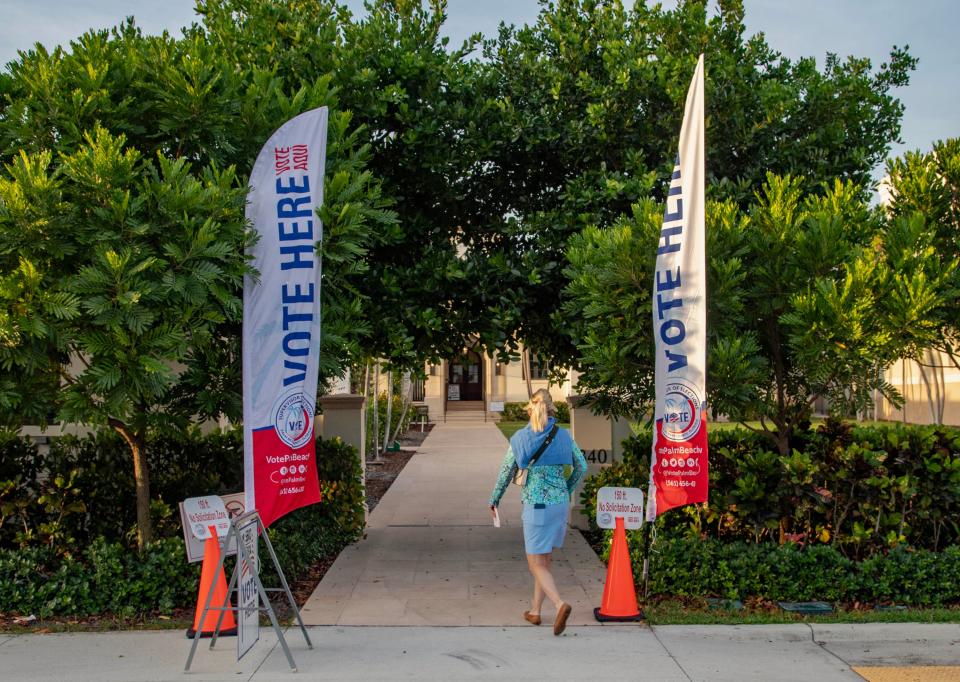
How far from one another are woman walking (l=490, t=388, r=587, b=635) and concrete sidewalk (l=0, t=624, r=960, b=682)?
1.89ft

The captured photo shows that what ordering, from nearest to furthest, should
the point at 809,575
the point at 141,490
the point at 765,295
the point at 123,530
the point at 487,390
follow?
the point at 809,575
the point at 765,295
the point at 141,490
the point at 123,530
the point at 487,390

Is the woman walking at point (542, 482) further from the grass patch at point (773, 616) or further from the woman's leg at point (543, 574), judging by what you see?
the grass patch at point (773, 616)

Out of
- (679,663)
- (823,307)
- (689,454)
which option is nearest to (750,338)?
(823,307)

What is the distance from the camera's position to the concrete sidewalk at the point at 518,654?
6004 millimetres

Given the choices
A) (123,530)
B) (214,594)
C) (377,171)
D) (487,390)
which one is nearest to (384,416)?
(487,390)

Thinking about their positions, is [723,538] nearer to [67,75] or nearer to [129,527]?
[129,527]

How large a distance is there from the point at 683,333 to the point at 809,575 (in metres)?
2.31

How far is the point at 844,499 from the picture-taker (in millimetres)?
8008

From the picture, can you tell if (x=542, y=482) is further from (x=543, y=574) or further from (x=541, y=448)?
(x=543, y=574)

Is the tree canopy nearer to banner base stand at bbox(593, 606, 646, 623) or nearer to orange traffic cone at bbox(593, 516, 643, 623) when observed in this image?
orange traffic cone at bbox(593, 516, 643, 623)

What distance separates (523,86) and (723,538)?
16.1 feet

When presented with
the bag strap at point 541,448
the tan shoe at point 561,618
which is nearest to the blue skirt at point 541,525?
the bag strap at point 541,448

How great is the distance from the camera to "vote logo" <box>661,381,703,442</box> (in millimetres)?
7273

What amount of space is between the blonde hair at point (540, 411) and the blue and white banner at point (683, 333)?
96cm
